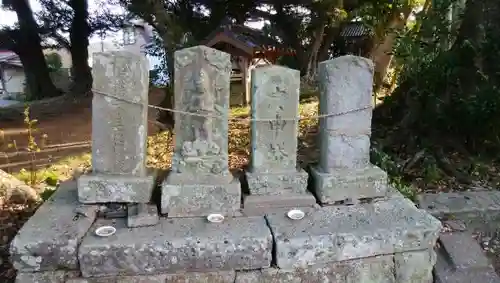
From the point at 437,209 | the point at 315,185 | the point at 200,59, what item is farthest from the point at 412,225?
the point at 200,59

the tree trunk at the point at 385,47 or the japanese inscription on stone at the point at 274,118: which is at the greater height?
the tree trunk at the point at 385,47

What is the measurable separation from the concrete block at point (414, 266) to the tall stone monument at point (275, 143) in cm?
62

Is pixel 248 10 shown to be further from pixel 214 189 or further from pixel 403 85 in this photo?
pixel 214 189

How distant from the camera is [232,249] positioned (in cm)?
220

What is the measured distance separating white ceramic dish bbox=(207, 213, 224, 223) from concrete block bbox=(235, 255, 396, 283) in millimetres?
323

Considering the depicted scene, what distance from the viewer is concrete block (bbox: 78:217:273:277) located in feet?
7.02

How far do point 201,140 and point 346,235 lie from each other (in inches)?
40.0

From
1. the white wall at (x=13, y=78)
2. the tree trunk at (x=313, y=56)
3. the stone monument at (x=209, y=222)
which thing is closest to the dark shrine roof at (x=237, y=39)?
the tree trunk at (x=313, y=56)

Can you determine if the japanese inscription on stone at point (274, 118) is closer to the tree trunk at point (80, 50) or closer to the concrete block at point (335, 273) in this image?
the concrete block at point (335, 273)

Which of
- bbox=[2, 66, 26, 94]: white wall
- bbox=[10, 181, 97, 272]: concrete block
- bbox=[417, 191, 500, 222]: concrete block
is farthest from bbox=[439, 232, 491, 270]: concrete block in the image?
bbox=[2, 66, 26, 94]: white wall

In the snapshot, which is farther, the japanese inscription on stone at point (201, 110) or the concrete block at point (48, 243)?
the japanese inscription on stone at point (201, 110)

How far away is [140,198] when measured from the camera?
95.7 inches

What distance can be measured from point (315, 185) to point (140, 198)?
1.12m

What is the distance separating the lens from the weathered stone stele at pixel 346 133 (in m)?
2.53
